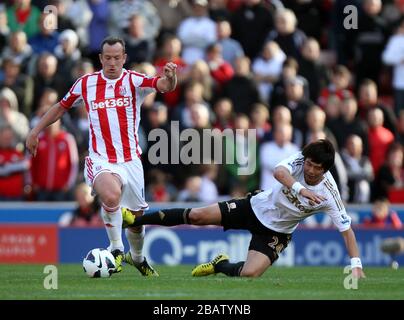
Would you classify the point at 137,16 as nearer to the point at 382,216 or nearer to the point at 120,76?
the point at 382,216

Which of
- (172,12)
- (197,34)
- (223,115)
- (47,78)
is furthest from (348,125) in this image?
(47,78)

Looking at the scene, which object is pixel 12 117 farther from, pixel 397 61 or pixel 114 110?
pixel 114 110

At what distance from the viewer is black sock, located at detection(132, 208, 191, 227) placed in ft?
41.0

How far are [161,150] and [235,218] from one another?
6.13 m

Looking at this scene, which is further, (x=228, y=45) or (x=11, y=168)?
(x=228, y=45)

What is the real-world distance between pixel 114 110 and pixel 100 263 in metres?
1.60

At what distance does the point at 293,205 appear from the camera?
489 inches

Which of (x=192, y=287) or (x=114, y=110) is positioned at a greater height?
(x=114, y=110)

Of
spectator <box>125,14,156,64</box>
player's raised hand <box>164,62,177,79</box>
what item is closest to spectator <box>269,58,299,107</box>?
spectator <box>125,14,156,64</box>

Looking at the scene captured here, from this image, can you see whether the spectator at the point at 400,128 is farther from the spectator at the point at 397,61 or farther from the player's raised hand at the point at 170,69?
the player's raised hand at the point at 170,69

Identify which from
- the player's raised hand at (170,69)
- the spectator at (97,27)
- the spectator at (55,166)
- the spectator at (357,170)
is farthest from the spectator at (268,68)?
the player's raised hand at (170,69)

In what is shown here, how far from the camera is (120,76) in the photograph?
1262 centimetres

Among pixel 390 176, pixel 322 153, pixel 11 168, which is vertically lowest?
pixel 390 176

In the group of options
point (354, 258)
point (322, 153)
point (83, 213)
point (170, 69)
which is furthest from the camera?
point (83, 213)
